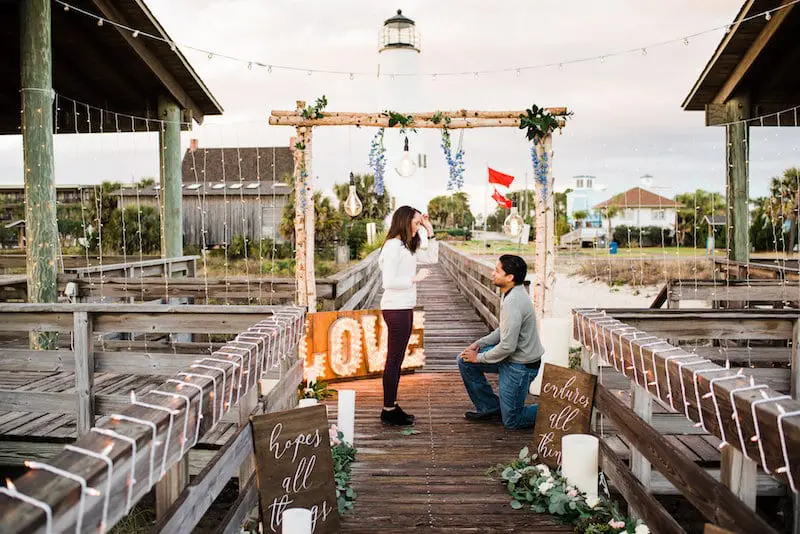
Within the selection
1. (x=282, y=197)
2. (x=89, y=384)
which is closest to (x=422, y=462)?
(x=89, y=384)

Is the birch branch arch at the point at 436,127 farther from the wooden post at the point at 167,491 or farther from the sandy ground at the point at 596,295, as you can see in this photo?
the sandy ground at the point at 596,295

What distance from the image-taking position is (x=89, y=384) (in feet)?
16.3

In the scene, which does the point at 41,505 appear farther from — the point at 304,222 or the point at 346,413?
the point at 304,222

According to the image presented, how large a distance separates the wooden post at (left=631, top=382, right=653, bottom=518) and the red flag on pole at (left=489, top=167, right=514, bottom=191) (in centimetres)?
886

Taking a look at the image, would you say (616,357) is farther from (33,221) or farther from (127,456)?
(33,221)

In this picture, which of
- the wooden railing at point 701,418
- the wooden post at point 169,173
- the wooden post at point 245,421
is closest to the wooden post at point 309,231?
the wooden railing at point 701,418

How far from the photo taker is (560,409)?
4246 mm

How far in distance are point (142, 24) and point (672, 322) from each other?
789 centimetres

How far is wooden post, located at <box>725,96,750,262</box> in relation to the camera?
10102 millimetres

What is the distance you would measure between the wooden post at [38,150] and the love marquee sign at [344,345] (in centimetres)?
300

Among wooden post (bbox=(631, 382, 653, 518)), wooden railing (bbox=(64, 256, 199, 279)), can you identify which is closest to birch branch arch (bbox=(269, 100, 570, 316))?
wooden railing (bbox=(64, 256, 199, 279))

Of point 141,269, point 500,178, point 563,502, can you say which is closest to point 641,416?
point 563,502

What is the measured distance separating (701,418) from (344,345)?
4782mm

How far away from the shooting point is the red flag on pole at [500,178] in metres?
12.2
